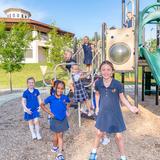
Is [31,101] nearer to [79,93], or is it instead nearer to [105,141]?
[79,93]

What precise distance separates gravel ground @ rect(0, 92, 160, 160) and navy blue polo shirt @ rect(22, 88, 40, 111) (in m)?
0.66

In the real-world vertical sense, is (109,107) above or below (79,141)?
above

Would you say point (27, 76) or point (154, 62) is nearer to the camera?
point (154, 62)

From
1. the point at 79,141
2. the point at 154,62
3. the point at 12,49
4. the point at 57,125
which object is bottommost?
the point at 79,141

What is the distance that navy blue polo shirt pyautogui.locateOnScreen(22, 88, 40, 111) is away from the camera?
18.0ft

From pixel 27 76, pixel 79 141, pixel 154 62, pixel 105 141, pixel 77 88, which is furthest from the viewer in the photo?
pixel 27 76

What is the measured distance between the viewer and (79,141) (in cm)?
545

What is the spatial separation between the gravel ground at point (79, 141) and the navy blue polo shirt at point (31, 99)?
66 cm

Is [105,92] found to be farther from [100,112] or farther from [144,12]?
[144,12]

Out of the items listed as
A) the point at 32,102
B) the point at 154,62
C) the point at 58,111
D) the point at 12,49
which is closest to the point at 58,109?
the point at 58,111

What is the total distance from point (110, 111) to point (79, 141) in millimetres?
1635

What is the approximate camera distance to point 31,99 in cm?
549

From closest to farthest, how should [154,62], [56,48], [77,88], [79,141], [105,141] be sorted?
[105,141], [79,141], [77,88], [154,62], [56,48]

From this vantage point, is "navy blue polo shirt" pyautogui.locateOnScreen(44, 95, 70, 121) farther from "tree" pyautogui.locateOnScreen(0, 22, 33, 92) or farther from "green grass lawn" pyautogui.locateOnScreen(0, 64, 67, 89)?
"green grass lawn" pyautogui.locateOnScreen(0, 64, 67, 89)
